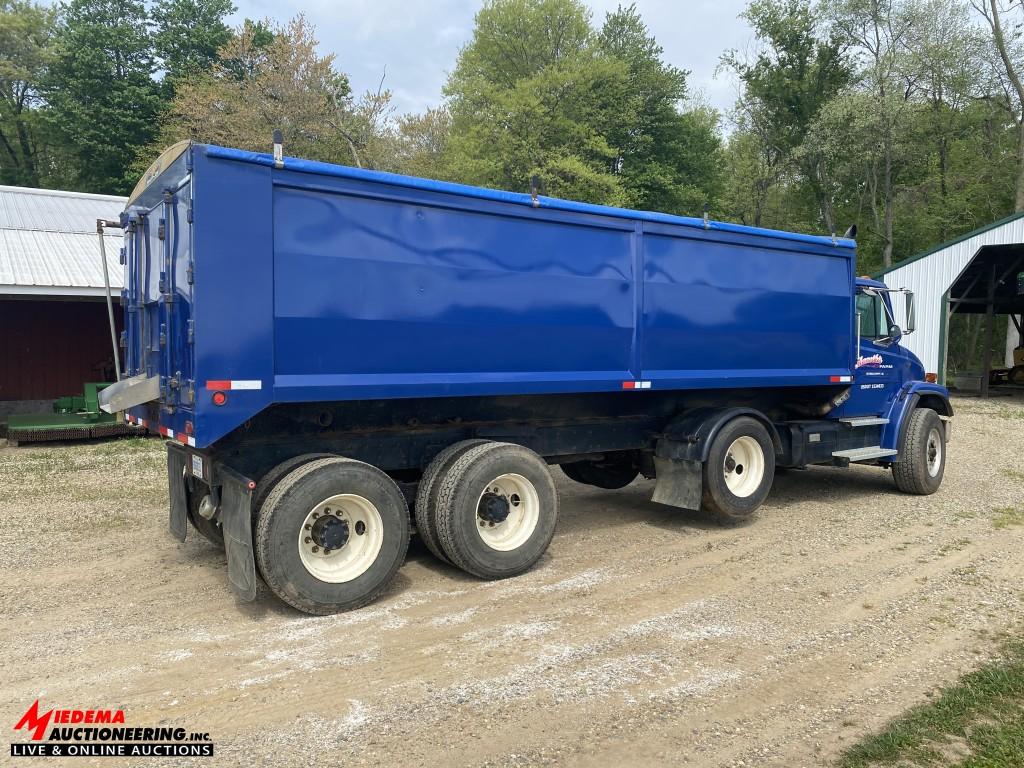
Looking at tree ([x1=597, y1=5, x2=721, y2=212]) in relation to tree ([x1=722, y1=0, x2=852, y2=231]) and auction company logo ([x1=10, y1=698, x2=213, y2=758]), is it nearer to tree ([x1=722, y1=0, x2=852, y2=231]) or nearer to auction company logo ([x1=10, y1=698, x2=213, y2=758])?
tree ([x1=722, y1=0, x2=852, y2=231])

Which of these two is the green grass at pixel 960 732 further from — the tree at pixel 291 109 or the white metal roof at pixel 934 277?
the tree at pixel 291 109

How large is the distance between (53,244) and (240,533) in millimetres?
13097

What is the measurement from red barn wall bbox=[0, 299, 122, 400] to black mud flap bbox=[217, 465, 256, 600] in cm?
1269

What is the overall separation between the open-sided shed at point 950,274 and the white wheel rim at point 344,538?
19797 millimetres

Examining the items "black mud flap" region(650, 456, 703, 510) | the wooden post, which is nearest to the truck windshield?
"black mud flap" region(650, 456, 703, 510)

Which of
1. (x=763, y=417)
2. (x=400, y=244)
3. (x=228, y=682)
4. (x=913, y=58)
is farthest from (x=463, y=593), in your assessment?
(x=913, y=58)

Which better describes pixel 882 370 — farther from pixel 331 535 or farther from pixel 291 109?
pixel 291 109

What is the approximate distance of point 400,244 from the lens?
5324mm

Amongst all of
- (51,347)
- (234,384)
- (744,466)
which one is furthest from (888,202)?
(234,384)

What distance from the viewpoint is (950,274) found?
2167 centimetres

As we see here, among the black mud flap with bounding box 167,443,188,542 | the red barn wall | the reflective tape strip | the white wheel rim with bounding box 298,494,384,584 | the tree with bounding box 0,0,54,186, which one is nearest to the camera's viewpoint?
the reflective tape strip

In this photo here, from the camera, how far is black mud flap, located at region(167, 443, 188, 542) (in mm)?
6065

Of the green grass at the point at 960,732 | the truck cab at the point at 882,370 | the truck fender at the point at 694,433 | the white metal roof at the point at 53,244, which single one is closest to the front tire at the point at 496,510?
the truck fender at the point at 694,433

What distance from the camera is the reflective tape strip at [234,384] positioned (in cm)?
463
